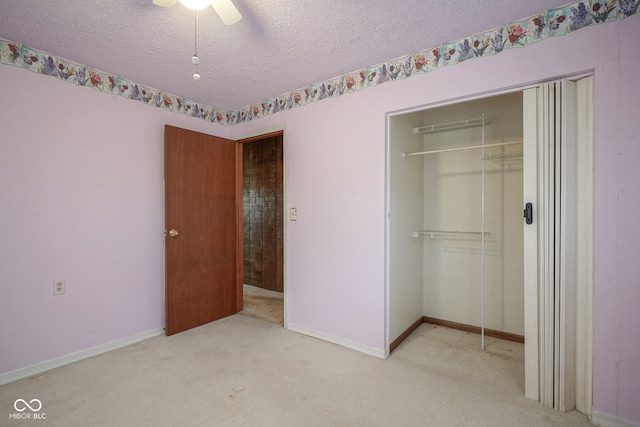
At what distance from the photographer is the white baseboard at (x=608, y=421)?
165 centimetres

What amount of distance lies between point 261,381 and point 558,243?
2.15 meters

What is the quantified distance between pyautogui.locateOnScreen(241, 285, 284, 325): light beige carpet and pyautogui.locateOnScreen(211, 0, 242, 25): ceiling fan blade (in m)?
2.81

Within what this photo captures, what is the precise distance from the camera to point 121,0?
1726mm

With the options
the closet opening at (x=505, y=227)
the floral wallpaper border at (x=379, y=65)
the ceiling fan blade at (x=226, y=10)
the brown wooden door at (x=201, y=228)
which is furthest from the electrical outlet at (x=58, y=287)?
the closet opening at (x=505, y=227)

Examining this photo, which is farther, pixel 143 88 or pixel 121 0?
pixel 143 88

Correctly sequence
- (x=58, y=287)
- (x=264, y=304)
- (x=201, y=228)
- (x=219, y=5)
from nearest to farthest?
(x=219, y=5) < (x=58, y=287) < (x=201, y=228) < (x=264, y=304)

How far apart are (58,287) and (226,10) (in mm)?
2417

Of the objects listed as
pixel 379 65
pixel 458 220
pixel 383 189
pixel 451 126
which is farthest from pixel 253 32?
pixel 458 220

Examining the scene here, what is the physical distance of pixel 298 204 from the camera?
10.1ft

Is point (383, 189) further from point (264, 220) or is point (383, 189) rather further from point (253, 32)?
point (264, 220)

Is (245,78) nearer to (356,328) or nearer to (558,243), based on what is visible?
(356,328)

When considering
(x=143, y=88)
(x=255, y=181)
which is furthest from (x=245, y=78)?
(x=255, y=181)

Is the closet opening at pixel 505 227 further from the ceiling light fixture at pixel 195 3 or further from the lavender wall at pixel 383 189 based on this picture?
the ceiling light fixture at pixel 195 3

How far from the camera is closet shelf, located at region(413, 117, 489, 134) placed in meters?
2.97
